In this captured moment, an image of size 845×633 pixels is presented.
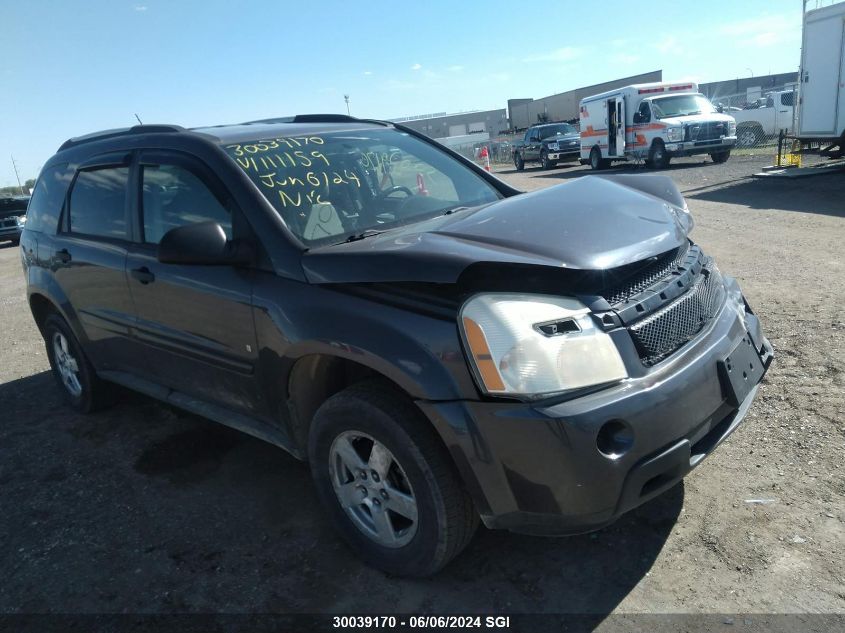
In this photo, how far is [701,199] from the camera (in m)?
12.8

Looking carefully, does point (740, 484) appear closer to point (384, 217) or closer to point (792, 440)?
point (792, 440)

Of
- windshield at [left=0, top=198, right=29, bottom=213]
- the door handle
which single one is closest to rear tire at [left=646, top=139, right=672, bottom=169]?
windshield at [left=0, top=198, right=29, bottom=213]

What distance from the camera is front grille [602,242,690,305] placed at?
241 cm

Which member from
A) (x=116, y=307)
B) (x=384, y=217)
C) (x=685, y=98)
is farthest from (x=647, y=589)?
(x=685, y=98)

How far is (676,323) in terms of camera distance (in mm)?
2518

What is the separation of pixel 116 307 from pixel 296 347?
1.80 meters

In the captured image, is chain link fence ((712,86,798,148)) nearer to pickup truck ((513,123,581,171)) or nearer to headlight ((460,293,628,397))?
pickup truck ((513,123,581,171))

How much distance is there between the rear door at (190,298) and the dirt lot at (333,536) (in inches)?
23.7

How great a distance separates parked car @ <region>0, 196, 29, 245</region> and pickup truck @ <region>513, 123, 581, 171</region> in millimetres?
18532

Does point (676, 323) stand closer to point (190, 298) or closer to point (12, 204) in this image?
point (190, 298)

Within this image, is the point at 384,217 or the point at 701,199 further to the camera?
the point at 701,199

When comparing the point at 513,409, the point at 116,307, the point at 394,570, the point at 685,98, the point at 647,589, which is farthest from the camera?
the point at 685,98

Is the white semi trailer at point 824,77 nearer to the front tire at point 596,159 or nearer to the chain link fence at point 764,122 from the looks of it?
the chain link fence at point 764,122

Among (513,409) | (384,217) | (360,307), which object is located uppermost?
(384,217)
